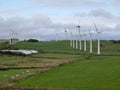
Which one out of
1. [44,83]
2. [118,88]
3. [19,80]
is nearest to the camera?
[118,88]

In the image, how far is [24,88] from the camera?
2322cm

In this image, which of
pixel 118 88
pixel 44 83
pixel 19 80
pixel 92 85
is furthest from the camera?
pixel 19 80

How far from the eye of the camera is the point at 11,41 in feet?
428

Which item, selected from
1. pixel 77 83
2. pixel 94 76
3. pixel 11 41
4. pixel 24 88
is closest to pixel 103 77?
pixel 94 76

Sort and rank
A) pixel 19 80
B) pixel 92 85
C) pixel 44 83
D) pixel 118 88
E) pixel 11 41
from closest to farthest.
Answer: pixel 118 88
pixel 92 85
pixel 44 83
pixel 19 80
pixel 11 41

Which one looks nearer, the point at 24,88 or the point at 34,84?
the point at 24,88

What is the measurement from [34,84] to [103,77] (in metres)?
6.18

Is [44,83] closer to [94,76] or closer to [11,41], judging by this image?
[94,76]

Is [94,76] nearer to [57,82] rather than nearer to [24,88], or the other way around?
[57,82]

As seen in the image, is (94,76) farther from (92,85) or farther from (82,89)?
(82,89)

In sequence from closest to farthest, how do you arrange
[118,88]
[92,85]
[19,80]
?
[118,88]
[92,85]
[19,80]

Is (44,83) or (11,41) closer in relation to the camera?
(44,83)

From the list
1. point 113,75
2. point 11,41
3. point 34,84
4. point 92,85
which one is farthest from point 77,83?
point 11,41

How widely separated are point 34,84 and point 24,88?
240 centimetres
